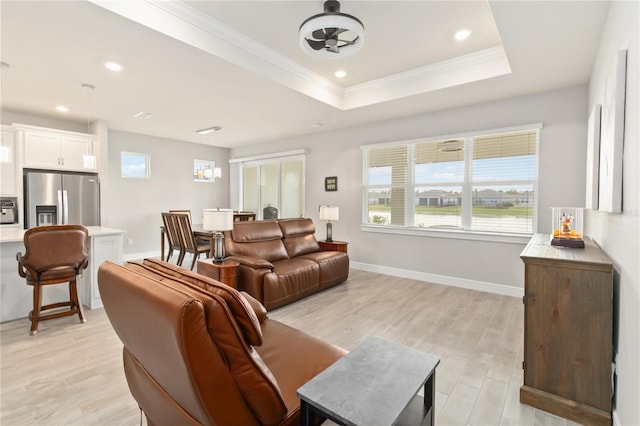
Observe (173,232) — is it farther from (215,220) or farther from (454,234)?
(454,234)

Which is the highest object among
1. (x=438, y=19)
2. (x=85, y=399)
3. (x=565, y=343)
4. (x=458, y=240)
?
(x=438, y=19)

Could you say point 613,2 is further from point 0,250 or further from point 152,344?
point 0,250

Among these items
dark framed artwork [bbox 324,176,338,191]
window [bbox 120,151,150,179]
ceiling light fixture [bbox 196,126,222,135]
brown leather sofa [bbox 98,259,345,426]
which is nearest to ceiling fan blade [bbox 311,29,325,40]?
brown leather sofa [bbox 98,259,345,426]

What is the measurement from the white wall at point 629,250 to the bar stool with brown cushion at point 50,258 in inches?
160

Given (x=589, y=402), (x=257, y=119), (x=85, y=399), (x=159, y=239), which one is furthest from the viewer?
(x=159, y=239)

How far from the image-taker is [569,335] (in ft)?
5.90

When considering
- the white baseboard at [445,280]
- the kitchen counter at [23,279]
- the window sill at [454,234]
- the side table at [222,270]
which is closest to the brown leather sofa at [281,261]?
the side table at [222,270]

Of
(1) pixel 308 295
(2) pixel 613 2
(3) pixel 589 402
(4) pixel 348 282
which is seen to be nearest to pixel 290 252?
(1) pixel 308 295

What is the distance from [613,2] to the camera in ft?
6.49

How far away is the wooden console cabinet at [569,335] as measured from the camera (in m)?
1.71

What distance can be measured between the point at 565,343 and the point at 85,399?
9.77ft

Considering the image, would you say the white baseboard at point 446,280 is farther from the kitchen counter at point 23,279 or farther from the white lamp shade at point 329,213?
the kitchen counter at point 23,279

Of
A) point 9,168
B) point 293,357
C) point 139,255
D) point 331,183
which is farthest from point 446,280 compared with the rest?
point 9,168

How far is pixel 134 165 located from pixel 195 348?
22.0 feet
